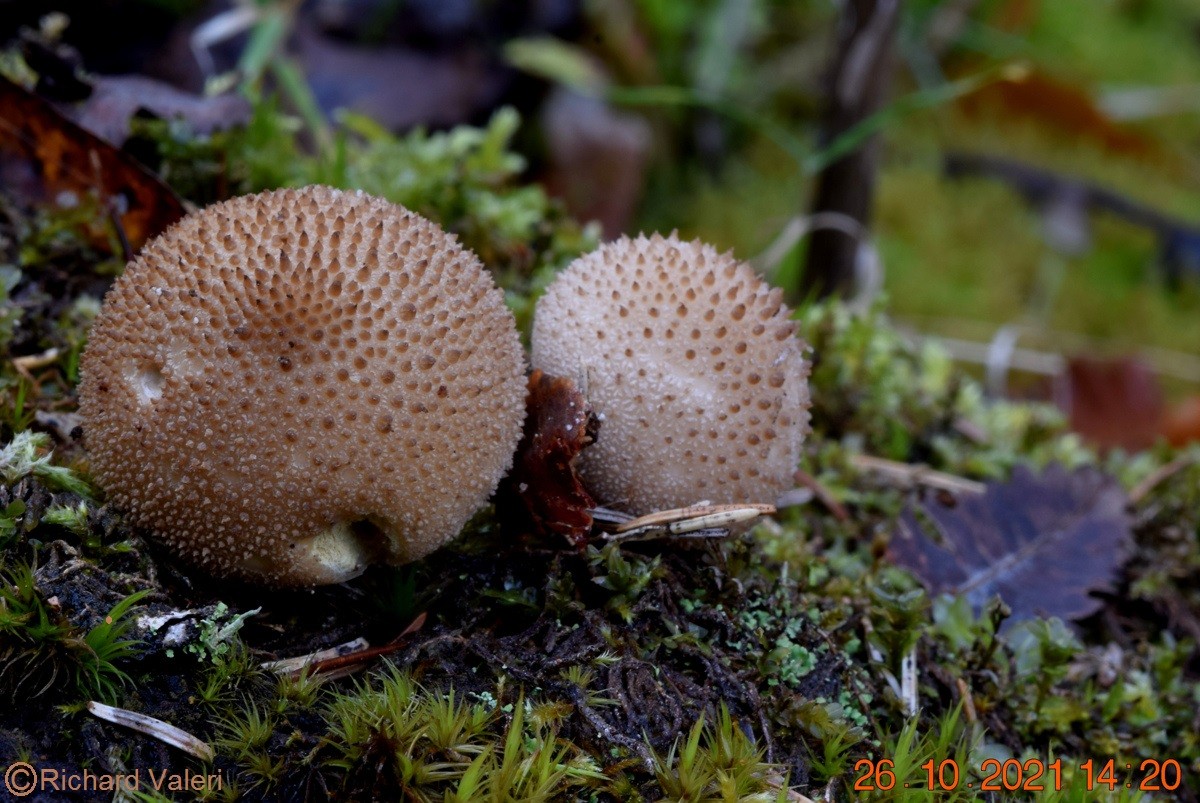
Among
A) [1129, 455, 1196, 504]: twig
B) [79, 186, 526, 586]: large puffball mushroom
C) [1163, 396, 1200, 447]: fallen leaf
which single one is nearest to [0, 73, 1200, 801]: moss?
[79, 186, 526, 586]: large puffball mushroom

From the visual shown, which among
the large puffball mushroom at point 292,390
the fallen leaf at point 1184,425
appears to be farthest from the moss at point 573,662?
the fallen leaf at point 1184,425

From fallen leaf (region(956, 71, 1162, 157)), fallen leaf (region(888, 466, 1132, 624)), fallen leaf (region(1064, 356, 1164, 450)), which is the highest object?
fallen leaf (region(956, 71, 1162, 157))

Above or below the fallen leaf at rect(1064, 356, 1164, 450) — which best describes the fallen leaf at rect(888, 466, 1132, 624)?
above

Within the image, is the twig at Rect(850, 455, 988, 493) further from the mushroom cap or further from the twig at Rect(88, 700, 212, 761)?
the twig at Rect(88, 700, 212, 761)

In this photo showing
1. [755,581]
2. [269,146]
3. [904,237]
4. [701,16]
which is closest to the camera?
[755,581]

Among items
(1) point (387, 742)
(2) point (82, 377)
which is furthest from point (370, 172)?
(1) point (387, 742)

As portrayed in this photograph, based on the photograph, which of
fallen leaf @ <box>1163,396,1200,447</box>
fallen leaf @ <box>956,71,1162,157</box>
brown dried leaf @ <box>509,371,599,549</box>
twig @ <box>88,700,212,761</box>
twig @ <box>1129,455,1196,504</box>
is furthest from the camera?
fallen leaf @ <box>956,71,1162,157</box>

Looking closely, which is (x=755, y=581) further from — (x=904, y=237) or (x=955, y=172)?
(x=955, y=172)
